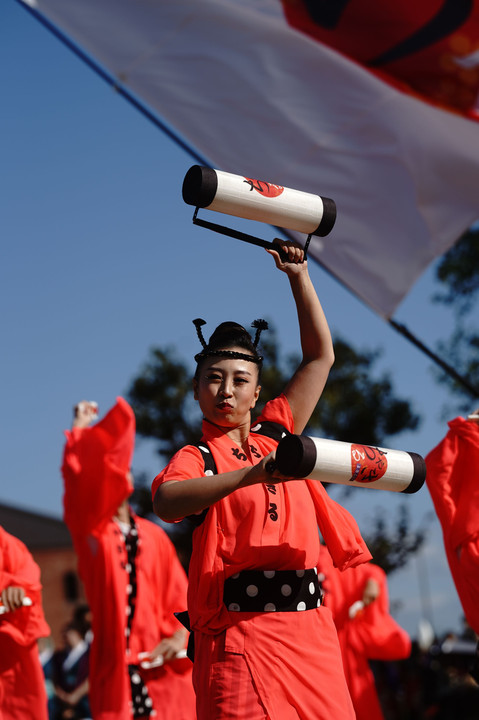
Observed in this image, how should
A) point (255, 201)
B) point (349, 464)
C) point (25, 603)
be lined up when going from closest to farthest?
point (349, 464) → point (255, 201) → point (25, 603)

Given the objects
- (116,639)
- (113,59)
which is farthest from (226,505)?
(113,59)

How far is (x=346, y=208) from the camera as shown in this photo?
21.0ft

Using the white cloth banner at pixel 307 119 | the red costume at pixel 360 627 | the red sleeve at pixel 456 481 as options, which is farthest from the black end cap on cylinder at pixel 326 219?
the red costume at pixel 360 627

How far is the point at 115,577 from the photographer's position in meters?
5.14

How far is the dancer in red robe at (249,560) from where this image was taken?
253 cm

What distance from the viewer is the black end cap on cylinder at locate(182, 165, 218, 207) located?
2.66 meters

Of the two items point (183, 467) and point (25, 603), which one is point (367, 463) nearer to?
point (183, 467)

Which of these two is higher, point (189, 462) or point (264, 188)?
point (264, 188)

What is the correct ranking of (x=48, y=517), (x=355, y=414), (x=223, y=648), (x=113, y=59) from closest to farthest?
(x=223, y=648) < (x=113, y=59) < (x=355, y=414) < (x=48, y=517)

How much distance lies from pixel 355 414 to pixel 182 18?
1186 centimetres

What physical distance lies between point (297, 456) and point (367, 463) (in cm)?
24

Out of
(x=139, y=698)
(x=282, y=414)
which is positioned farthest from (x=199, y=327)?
(x=139, y=698)

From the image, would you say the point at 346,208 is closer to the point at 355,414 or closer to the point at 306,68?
the point at 306,68

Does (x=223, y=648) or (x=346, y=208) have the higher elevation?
(x=346, y=208)
